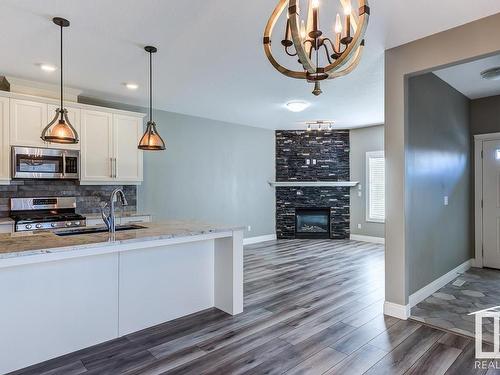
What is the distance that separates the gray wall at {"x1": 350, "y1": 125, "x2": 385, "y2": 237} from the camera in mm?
7094

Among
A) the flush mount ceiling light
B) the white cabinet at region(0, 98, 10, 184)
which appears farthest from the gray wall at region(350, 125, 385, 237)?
the white cabinet at region(0, 98, 10, 184)

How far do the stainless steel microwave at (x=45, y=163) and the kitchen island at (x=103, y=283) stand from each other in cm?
167

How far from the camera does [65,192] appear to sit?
14.9 ft

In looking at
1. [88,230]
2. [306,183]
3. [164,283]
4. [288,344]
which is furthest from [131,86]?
[306,183]

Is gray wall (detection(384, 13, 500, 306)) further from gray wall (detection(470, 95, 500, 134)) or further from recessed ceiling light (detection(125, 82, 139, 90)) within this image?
recessed ceiling light (detection(125, 82, 139, 90))

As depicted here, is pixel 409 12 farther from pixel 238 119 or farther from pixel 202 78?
pixel 238 119

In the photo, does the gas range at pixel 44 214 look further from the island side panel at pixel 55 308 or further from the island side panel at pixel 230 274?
the island side panel at pixel 230 274

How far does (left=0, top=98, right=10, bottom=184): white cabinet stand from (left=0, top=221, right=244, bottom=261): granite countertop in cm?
162

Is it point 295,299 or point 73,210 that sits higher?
point 73,210

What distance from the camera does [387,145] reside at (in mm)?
3166

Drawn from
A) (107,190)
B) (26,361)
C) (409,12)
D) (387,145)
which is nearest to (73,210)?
(107,190)

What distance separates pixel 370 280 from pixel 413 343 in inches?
69.7

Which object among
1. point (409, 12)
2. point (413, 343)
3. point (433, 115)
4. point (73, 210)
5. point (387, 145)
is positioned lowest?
point (413, 343)

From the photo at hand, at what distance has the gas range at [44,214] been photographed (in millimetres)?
3756
